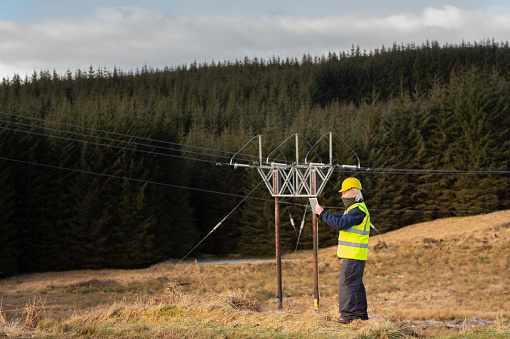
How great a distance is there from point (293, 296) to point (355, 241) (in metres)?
22.4

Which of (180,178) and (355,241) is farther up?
(355,241)

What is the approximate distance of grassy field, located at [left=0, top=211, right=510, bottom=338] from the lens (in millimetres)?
6816

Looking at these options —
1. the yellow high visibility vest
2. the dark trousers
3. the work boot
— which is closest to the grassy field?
the work boot

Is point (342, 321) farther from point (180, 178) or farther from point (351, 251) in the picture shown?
point (180, 178)

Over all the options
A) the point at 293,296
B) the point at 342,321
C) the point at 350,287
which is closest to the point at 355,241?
the point at 350,287

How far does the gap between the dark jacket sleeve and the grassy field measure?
135 cm

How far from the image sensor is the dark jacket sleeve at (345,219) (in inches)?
298

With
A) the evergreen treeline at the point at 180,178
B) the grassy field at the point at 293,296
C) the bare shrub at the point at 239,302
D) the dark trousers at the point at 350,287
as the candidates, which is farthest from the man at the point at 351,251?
the evergreen treeline at the point at 180,178

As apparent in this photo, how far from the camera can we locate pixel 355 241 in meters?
7.76

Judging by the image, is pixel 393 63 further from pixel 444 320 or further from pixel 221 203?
pixel 444 320

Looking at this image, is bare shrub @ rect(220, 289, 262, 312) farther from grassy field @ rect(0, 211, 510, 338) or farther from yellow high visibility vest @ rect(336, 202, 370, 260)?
yellow high visibility vest @ rect(336, 202, 370, 260)

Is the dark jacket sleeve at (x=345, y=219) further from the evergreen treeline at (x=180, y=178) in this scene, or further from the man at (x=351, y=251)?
the evergreen treeline at (x=180, y=178)

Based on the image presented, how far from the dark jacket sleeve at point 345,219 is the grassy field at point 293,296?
53.3 inches

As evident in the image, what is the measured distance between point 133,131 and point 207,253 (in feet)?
46.2
